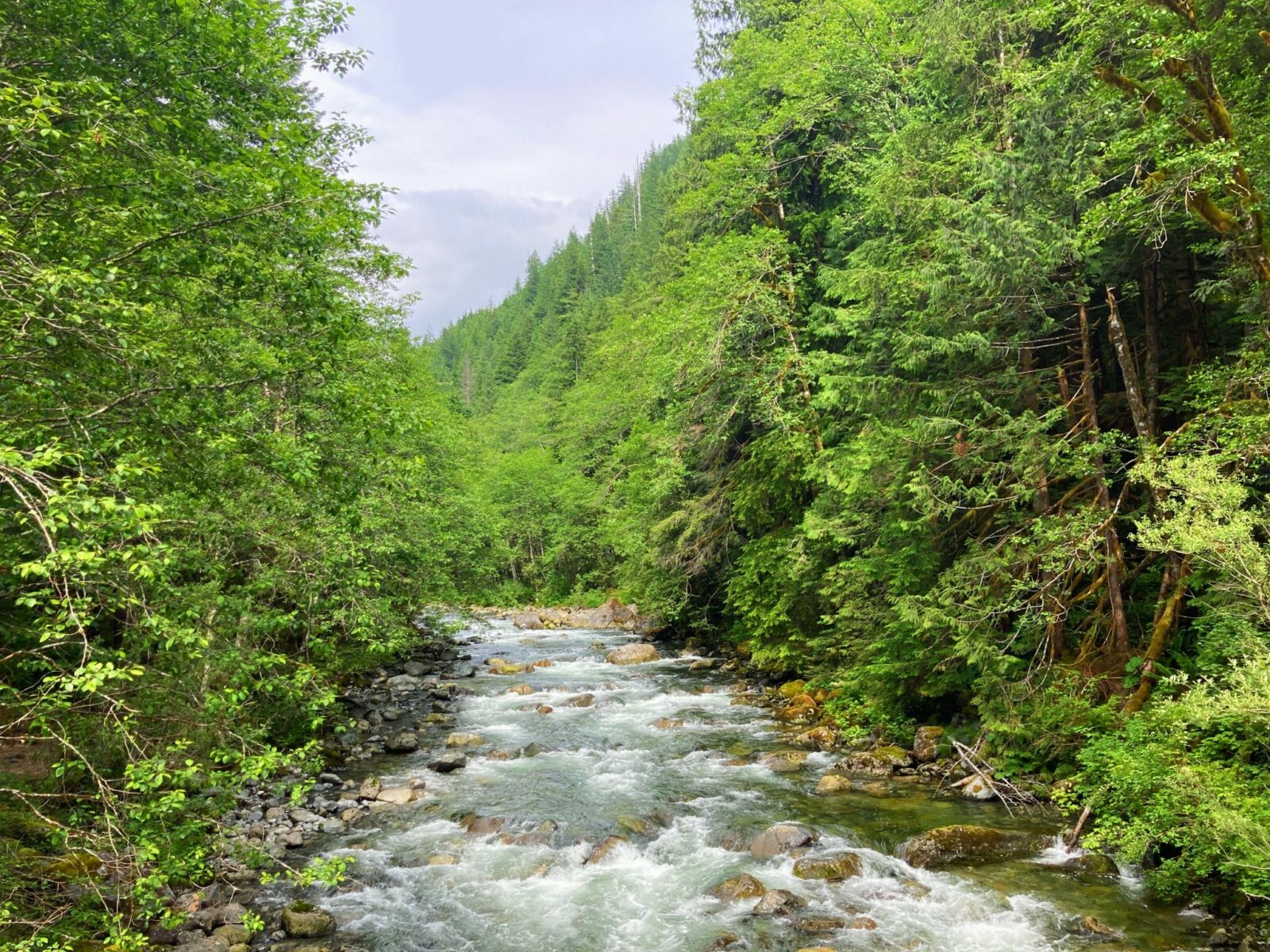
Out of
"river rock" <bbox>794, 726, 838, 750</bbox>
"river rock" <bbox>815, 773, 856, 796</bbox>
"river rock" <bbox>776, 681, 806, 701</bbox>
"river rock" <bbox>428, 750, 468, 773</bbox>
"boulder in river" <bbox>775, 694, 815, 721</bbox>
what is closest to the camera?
"river rock" <bbox>815, 773, 856, 796</bbox>

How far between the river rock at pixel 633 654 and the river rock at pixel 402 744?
8.82 m

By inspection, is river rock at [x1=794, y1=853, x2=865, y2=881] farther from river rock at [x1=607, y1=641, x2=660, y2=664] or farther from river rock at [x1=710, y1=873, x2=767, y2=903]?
river rock at [x1=607, y1=641, x2=660, y2=664]

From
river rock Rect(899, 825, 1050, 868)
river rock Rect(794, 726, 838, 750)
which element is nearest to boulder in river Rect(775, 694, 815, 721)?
river rock Rect(794, 726, 838, 750)

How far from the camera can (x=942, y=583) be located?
10914mm

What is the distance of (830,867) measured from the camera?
8.54 metres

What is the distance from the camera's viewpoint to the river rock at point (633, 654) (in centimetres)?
2209

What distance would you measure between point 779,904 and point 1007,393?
7.89 m

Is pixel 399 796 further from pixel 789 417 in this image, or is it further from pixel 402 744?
pixel 789 417

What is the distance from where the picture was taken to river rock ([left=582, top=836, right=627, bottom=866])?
932 cm

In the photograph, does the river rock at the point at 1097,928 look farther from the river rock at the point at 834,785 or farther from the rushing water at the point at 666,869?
the river rock at the point at 834,785

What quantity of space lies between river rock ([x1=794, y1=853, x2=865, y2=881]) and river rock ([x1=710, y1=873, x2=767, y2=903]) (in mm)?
594

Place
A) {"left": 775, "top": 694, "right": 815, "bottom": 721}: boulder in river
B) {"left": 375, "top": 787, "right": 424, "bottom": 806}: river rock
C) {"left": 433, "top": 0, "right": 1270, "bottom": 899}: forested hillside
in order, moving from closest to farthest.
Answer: {"left": 433, "top": 0, "right": 1270, "bottom": 899}: forested hillside
{"left": 375, "top": 787, "right": 424, "bottom": 806}: river rock
{"left": 775, "top": 694, "right": 815, "bottom": 721}: boulder in river

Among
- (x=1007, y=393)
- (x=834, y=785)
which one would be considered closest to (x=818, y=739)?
(x=834, y=785)

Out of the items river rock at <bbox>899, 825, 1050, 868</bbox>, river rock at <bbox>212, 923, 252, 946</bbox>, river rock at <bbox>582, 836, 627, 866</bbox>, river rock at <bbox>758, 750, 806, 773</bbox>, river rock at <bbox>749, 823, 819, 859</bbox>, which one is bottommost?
river rock at <bbox>758, 750, 806, 773</bbox>
